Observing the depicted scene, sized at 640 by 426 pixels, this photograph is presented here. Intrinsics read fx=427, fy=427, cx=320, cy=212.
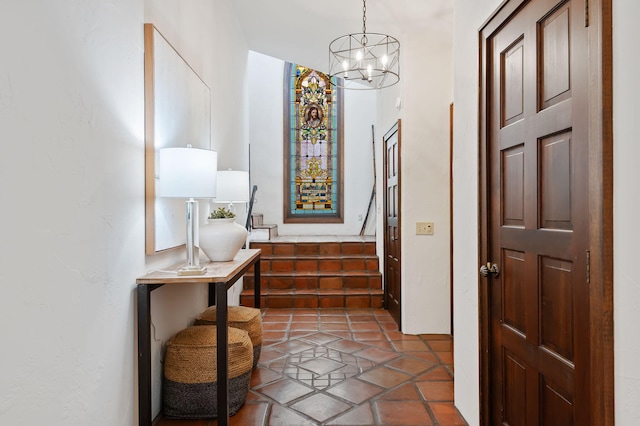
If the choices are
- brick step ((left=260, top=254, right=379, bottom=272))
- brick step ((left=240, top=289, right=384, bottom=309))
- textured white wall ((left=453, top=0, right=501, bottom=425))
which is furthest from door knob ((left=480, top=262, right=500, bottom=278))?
brick step ((left=260, top=254, right=379, bottom=272))

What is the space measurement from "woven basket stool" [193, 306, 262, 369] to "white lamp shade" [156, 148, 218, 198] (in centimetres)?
109

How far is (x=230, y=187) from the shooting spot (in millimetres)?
3133

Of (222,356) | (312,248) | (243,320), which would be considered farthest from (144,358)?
(312,248)

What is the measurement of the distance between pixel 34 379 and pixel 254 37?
417 centimetres

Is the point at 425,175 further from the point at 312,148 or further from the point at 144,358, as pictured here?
the point at 312,148

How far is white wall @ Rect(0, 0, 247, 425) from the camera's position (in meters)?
1.20

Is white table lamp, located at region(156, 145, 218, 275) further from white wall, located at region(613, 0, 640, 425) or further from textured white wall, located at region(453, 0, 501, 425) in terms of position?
white wall, located at region(613, 0, 640, 425)

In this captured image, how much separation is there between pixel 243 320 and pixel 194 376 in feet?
1.97

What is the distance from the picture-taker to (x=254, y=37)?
15.3ft

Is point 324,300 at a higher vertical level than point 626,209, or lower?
lower

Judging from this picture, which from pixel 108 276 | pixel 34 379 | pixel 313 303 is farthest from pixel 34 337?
pixel 313 303

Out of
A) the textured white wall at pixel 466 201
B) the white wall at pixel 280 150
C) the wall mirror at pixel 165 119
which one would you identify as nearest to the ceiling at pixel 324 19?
the textured white wall at pixel 466 201

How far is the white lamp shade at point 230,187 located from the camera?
10.2ft

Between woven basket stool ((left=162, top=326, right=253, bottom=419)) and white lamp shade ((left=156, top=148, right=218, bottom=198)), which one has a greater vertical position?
white lamp shade ((left=156, top=148, right=218, bottom=198))
